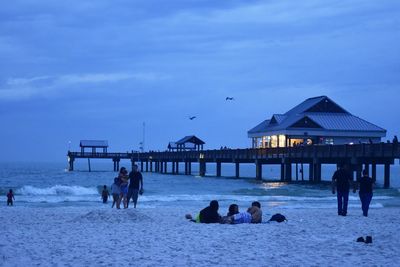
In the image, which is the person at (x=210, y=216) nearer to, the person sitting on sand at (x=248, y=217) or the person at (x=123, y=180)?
the person sitting on sand at (x=248, y=217)

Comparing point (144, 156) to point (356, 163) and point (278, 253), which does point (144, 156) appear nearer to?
point (356, 163)

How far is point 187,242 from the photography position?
10.9 meters

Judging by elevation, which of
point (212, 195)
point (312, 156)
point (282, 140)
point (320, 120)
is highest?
point (320, 120)

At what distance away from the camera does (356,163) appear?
38.0m

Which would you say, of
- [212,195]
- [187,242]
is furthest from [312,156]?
[187,242]

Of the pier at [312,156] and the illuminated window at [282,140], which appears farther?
the illuminated window at [282,140]

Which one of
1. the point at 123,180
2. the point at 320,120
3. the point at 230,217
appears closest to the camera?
the point at 230,217

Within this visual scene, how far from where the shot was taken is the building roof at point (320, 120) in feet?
180

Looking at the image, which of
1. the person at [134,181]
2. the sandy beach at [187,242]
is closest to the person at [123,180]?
the person at [134,181]

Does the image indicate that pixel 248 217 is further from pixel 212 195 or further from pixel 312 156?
pixel 312 156

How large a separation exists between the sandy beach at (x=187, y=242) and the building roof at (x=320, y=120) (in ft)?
131

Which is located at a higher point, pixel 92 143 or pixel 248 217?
pixel 92 143

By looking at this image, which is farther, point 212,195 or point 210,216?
point 212,195

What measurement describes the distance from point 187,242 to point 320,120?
46.4 meters
